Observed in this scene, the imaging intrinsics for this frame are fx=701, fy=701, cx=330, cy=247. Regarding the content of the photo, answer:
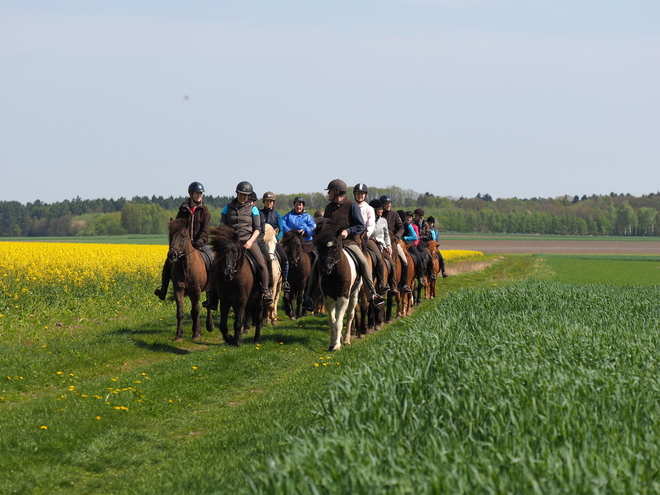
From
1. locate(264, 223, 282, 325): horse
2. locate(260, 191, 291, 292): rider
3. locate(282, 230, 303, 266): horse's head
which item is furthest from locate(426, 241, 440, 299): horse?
locate(264, 223, 282, 325): horse

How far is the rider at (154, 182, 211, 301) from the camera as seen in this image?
13.0 meters

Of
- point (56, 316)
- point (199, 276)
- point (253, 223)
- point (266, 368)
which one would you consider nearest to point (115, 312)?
point (56, 316)

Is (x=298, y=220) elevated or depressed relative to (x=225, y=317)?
elevated

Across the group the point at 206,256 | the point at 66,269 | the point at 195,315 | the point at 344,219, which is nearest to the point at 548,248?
the point at 66,269

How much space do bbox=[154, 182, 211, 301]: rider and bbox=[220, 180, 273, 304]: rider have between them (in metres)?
0.58

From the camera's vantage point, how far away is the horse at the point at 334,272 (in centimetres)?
1191

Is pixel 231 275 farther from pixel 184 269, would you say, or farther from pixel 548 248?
pixel 548 248

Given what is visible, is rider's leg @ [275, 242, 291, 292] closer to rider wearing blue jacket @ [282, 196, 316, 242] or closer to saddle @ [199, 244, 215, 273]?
rider wearing blue jacket @ [282, 196, 316, 242]

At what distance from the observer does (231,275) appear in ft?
39.9

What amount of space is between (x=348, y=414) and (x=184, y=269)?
8600 mm

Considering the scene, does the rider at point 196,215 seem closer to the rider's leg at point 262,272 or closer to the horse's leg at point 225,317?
the rider's leg at point 262,272

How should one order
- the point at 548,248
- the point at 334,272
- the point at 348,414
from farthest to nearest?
the point at 548,248
the point at 334,272
the point at 348,414

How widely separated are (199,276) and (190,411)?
5.65 metres

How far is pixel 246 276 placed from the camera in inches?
489
